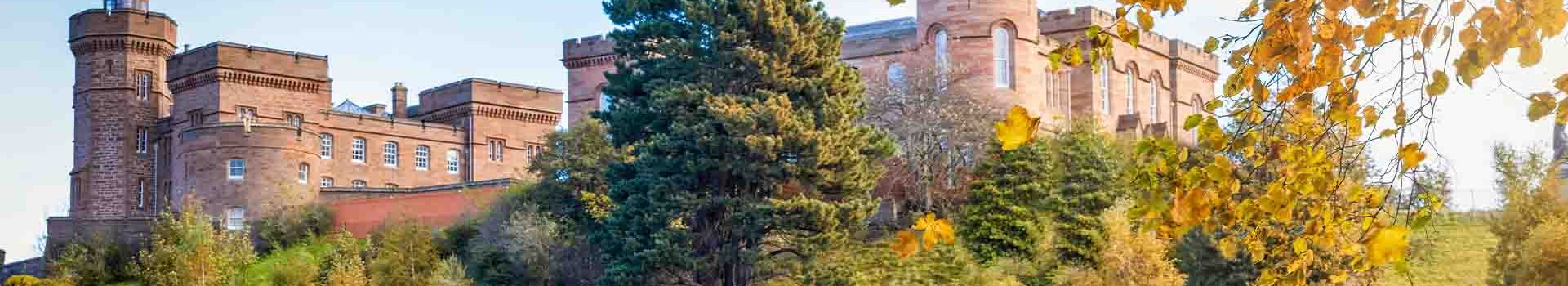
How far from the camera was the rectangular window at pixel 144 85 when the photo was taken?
5978 cm

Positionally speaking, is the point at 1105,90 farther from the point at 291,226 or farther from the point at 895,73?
the point at 291,226

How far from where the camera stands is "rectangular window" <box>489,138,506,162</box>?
6216 centimetres

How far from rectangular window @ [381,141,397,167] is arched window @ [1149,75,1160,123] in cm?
2405

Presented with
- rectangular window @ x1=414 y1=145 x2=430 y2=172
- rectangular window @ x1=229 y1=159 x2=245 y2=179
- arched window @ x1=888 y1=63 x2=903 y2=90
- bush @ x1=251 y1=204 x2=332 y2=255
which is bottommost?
bush @ x1=251 y1=204 x2=332 y2=255

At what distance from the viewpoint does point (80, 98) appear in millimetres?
59688

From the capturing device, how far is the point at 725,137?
33.0m

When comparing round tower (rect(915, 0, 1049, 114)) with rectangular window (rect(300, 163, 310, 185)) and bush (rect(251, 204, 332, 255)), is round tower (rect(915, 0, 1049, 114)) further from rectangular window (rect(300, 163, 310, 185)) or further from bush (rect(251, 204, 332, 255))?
rectangular window (rect(300, 163, 310, 185))

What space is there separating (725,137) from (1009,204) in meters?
6.40

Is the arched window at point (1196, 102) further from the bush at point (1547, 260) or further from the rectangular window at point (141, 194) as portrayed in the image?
the rectangular window at point (141, 194)

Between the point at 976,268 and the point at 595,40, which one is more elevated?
the point at 595,40

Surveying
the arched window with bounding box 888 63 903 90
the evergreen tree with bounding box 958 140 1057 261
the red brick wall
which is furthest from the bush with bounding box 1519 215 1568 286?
the red brick wall

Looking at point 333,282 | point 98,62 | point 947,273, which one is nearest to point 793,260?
point 947,273

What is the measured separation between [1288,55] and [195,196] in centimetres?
4765

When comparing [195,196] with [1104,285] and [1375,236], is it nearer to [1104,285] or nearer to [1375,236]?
[1104,285]
